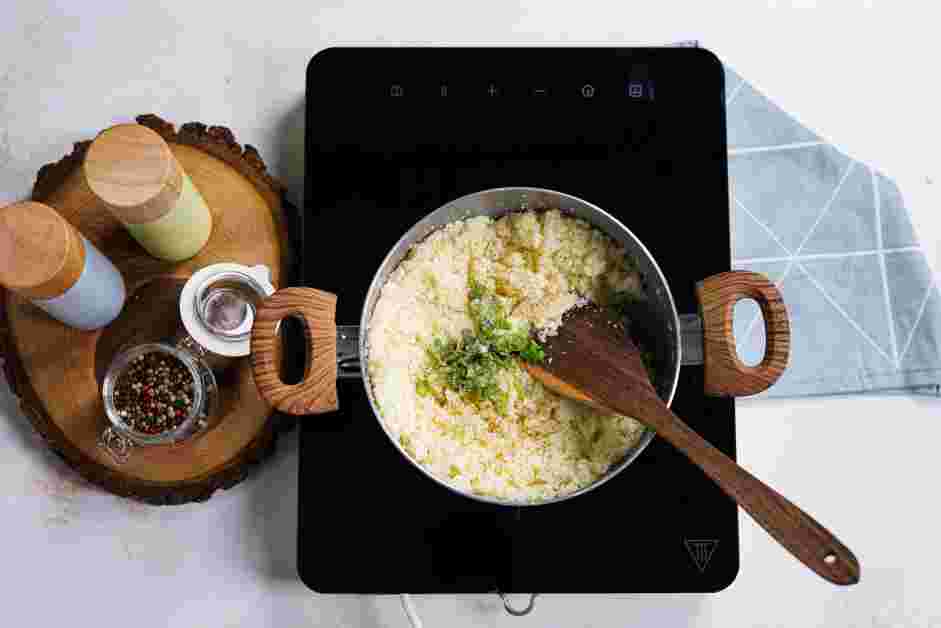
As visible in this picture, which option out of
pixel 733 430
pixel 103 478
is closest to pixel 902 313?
pixel 733 430

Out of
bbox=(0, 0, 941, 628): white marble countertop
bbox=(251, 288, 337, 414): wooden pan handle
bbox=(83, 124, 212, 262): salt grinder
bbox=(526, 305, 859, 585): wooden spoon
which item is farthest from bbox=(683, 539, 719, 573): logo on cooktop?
bbox=(83, 124, 212, 262): salt grinder

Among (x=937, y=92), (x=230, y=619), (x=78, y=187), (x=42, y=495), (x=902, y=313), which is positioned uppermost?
(x=937, y=92)

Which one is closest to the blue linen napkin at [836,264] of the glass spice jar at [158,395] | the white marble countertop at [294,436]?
the white marble countertop at [294,436]

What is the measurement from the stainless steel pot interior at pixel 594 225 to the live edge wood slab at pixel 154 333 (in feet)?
0.66

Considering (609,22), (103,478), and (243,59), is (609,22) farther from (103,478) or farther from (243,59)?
(103,478)

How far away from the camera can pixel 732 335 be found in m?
0.81

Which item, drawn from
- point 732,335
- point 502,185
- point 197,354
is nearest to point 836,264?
point 732,335

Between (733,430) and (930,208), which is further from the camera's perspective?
(930,208)

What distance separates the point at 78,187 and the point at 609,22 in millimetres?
710

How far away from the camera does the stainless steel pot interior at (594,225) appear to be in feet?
2.68

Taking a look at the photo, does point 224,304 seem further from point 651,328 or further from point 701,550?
point 701,550

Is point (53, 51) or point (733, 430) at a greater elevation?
point (53, 51)

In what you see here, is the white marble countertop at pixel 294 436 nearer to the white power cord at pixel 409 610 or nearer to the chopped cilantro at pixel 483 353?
the white power cord at pixel 409 610

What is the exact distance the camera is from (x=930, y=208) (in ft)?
3.61
